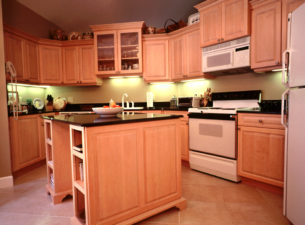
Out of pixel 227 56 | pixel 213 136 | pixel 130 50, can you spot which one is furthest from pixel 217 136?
pixel 130 50

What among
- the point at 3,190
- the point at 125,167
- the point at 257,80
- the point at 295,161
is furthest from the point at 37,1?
the point at 295,161

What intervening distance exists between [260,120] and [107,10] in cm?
362

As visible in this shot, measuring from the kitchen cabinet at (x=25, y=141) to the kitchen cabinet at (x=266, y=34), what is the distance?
11.4ft

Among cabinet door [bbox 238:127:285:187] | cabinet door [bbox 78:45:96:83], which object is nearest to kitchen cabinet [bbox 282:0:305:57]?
cabinet door [bbox 238:127:285:187]

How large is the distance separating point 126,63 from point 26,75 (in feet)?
6.21

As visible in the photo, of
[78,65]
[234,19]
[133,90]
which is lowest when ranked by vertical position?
[133,90]

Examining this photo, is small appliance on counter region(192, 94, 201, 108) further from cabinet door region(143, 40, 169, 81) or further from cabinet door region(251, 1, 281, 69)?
cabinet door region(251, 1, 281, 69)

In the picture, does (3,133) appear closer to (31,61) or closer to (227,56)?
(31,61)

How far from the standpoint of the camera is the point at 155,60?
13.2 ft

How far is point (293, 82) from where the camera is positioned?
154 centimetres

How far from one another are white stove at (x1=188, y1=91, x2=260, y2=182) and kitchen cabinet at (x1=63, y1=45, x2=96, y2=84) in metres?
2.45

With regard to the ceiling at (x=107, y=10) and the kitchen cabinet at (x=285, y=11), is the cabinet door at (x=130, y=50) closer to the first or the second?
the ceiling at (x=107, y=10)

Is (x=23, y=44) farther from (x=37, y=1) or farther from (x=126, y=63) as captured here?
(x=126, y=63)

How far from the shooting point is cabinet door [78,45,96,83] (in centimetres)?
429
